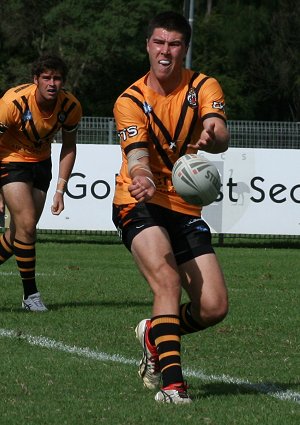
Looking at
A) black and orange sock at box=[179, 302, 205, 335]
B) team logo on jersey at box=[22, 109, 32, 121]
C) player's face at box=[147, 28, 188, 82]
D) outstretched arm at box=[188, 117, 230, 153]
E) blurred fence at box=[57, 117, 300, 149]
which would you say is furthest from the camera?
blurred fence at box=[57, 117, 300, 149]

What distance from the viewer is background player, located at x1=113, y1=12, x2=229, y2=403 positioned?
273 inches

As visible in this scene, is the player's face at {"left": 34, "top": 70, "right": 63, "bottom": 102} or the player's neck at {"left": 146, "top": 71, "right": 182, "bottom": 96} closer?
the player's neck at {"left": 146, "top": 71, "right": 182, "bottom": 96}

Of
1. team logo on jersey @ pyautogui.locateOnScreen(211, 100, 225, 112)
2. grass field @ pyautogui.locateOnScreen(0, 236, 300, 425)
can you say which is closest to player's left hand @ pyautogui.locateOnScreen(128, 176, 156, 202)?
team logo on jersey @ pyautogui.locateOnScreen(211, 100, 225, 112)

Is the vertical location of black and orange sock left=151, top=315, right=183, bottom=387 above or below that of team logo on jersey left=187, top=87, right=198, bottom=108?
below

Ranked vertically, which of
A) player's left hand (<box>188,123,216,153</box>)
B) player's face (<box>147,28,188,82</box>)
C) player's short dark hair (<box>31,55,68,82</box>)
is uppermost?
player's face (<box>147,28,188,82</box>)

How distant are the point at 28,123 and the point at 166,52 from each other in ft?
13.0

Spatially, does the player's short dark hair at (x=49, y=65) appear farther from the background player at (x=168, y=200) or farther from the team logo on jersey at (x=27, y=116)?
the background player at (x=168, y=200)

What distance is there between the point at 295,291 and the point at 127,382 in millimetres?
6401

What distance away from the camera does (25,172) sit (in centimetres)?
1095

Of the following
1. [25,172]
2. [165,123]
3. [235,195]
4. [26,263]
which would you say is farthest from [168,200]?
[235,195]

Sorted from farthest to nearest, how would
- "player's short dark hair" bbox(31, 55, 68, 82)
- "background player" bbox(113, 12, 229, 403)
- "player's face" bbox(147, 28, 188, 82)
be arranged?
1. "player's short dark hair" bbox(31, 55, 68, 82)
2. "player's face" bbox(147, 28, 188, 82)
3. "background player" bbox(113, 12, 229, 403)

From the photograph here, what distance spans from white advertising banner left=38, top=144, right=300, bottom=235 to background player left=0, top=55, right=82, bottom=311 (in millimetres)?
8742

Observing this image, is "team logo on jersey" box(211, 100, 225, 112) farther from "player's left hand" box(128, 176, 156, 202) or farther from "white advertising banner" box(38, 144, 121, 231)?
"white advertising banner" box(38, 144, 121, 231)

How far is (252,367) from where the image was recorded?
8250 mm
